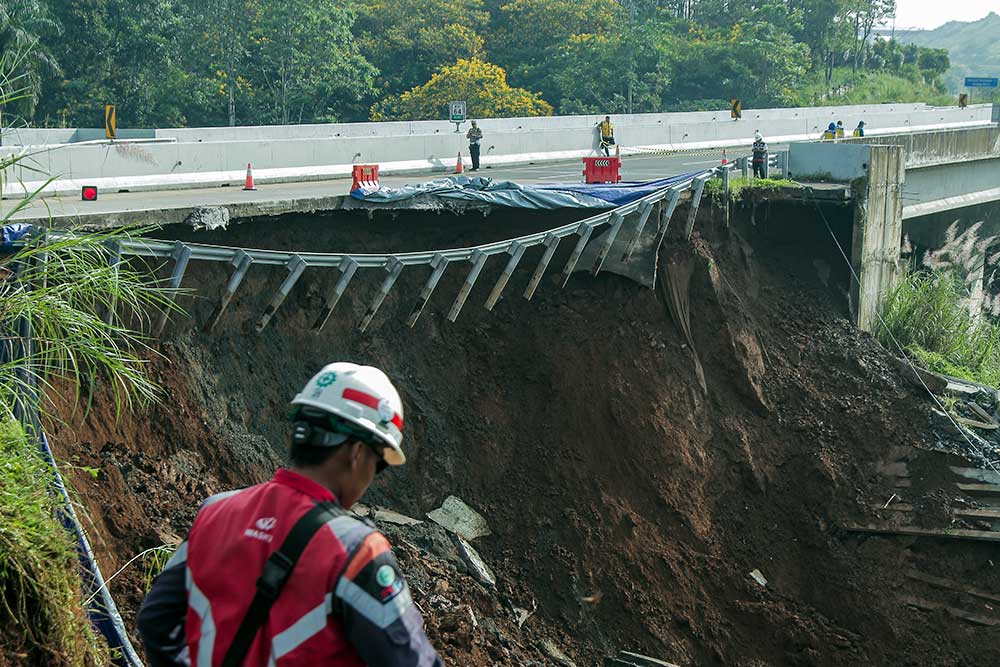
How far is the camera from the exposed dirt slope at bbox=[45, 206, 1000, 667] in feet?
38.5

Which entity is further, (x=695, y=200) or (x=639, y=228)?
(x=695, y=200)

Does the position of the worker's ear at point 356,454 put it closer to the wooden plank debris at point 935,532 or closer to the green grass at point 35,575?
the green grass at point 35,575

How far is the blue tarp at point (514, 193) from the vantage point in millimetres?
13852

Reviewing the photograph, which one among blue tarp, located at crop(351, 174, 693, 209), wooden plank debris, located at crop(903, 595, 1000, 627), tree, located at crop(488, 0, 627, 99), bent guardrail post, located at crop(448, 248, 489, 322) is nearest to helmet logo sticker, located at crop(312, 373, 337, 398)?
bent guardrail post, located at crop(448, 248, 489, 322)

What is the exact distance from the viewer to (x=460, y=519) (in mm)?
13016

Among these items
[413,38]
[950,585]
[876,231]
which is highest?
[413,38]

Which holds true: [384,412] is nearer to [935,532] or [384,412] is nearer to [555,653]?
[555,653]

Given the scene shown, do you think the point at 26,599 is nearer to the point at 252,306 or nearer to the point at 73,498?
the point at 73,498

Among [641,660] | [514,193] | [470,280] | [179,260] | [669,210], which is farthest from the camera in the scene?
[669,210]

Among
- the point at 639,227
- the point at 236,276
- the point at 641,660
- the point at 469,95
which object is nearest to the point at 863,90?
the point at 469,95

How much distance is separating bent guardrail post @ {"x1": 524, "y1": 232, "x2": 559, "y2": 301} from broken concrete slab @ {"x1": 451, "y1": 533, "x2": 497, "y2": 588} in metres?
3.61

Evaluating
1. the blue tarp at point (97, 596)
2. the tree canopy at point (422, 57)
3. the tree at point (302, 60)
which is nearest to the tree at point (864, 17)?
the tree canopy at point (422, 57)

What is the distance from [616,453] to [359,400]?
11.7 meters

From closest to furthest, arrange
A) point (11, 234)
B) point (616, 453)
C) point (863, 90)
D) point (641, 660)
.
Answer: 1. point (11, 234)
2. point (641, 660)
3. point (616, 453)
4. point (863, 90)
